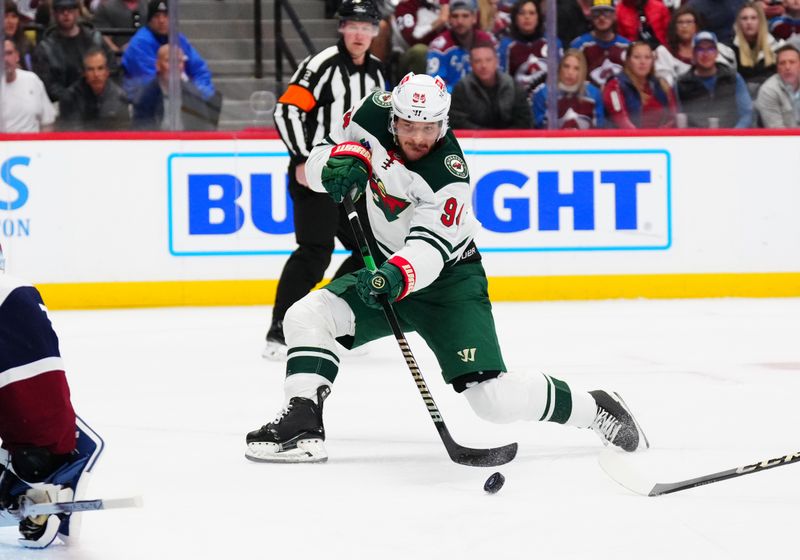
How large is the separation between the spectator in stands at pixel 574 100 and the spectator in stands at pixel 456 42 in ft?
1.22

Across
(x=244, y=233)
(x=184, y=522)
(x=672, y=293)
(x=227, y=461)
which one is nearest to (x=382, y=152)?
(x=227, y=461)

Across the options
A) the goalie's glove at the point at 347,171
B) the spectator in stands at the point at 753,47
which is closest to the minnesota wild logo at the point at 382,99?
the goalie's glove at the point at 347,171

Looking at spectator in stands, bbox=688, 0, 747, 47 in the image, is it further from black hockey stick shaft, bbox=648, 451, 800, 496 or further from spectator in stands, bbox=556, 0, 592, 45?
black hockey stick shaft, bbox=648, 451, 800, 496

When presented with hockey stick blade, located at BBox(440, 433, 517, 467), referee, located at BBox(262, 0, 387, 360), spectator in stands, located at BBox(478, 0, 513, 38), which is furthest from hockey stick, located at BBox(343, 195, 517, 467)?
spectator in stands, located at BBox(478, 0, 513, 38)

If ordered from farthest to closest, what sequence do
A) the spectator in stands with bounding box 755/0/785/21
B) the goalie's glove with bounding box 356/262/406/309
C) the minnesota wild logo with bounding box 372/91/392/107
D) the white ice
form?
the spectator in stands with bounding box 755/0/785/21, the minnesota wild logo with bounding box 372/91/392/107, the goalie's glove with bounding box 356/262/406/309, the white ice

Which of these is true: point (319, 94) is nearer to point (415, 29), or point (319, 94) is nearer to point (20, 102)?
point (415, 29)

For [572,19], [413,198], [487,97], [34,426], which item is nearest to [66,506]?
[34,426]

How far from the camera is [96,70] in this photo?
18.7 ft

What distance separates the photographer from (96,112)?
18.7 ft

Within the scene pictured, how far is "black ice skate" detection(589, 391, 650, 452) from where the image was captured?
283 cm

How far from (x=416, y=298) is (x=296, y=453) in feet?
1.43

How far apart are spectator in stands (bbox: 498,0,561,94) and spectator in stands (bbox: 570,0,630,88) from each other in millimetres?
152

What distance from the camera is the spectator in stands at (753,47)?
609 cm

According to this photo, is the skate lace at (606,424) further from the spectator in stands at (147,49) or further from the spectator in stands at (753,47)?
the spectator in stands at (753,47)
